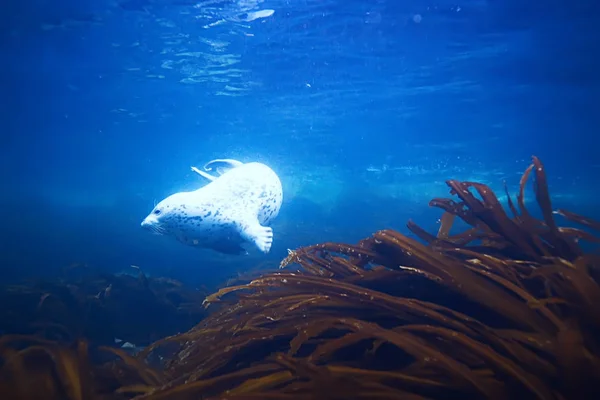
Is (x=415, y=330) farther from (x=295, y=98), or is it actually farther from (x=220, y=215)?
(x=295, y=98)

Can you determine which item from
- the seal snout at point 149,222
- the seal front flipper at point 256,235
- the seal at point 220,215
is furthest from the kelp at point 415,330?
the seal snout at point 149,222

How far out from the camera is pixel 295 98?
58.4ft

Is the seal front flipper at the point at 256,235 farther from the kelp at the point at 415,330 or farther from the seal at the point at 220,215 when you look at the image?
the kelp at the point at 415,330

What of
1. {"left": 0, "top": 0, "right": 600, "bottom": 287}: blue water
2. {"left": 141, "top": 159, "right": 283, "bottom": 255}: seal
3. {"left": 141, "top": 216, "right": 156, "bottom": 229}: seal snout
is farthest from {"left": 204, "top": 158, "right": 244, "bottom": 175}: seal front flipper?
{"left": 0, "top": 0, "right": 600, "bottom": 287}: blue water

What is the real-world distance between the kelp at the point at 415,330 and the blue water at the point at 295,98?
8386 mm

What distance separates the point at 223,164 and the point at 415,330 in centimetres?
616

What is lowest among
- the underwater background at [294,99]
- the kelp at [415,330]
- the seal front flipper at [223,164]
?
the kelp at [415,330]

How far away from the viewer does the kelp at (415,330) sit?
1.87 metres

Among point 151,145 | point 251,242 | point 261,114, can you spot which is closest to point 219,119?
point 261,114

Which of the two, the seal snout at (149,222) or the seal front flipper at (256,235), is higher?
the seal snout at (149,222)

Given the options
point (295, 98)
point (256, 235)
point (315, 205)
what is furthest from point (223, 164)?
point (315, 205)

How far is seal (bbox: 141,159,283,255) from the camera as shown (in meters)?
5.71

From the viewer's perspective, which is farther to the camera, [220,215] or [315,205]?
[315,205]

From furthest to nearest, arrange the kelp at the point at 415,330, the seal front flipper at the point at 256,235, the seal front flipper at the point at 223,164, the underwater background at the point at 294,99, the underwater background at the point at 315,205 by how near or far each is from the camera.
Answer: the underwater background at the point at 294,99 < the seal front flipper at the point at 223,164 < the seal front flipper at the point at 256,235 < the underwater background at the point at 315,205 < the kelp at the point at 415,330
